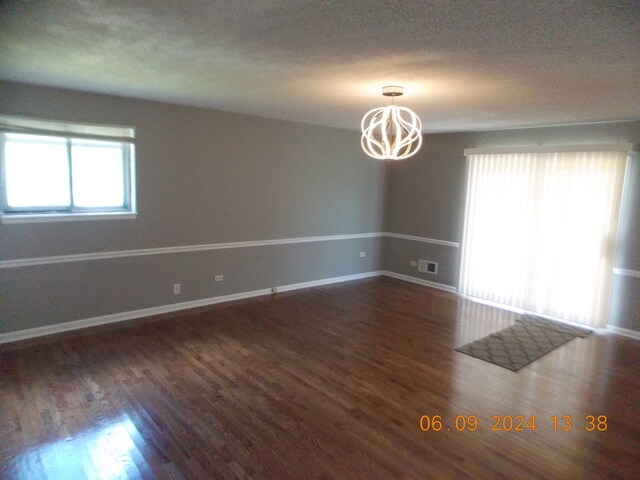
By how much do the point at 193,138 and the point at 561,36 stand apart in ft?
12.7

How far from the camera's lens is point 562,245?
16.7 ft

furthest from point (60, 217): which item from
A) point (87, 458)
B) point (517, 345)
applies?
point (517, 345)

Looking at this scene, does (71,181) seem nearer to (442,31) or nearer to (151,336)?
(151,336)

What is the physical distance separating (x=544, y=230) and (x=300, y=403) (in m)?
3.95

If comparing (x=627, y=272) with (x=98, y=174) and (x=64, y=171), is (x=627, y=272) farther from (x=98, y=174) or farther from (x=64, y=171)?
(x=64, y=171)

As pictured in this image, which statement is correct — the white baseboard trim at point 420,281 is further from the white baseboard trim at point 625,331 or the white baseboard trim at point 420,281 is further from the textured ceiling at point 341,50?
the textured ceiling at point 341,50

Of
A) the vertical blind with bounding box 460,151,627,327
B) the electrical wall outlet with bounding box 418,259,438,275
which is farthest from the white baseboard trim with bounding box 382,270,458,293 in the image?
the vertical blind with bounding box 460,151,627,327

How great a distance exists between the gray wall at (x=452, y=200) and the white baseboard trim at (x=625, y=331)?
5 cm

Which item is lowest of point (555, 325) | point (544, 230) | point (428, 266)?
point (555, 325)

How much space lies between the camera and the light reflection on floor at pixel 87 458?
2.27 meters

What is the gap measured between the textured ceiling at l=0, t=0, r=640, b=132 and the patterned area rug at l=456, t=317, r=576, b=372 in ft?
7.88

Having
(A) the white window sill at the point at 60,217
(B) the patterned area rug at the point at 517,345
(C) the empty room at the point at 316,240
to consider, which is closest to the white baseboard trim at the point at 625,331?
(C) the empty room at the point at 316,240

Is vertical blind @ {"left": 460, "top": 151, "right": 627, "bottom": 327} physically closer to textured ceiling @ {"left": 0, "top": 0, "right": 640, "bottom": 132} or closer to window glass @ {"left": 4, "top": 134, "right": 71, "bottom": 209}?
textured ceiling @ {"left": 0, "top": 0, "right": 640, "bottom": 132}

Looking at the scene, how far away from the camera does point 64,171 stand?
13.8 ft
